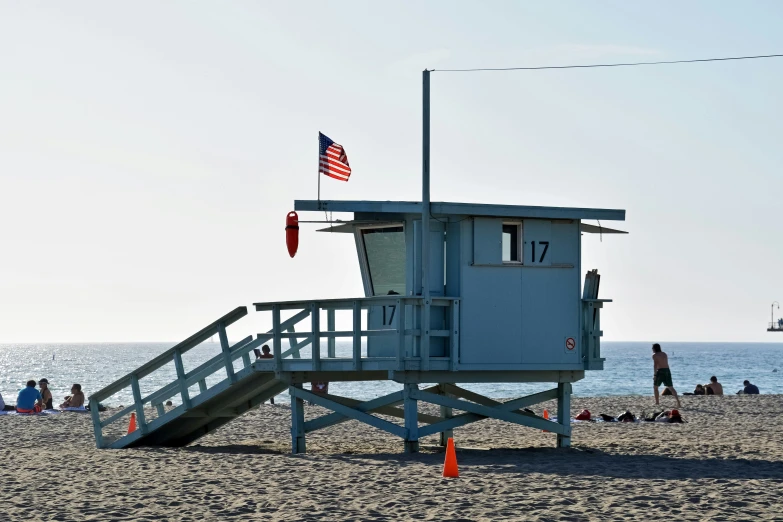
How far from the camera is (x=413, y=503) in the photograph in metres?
12.8

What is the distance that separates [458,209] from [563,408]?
3.82 metres

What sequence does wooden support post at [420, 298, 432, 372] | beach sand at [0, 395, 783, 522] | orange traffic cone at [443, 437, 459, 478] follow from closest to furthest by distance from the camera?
1. beach sand at [0, 395, 783, 522]
2. orange traffic cone at [443, 437, 459, 478]
3. wooden support post at [420, 298, 432, 372]

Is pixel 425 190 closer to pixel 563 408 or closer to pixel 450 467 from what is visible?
pixel 563 408

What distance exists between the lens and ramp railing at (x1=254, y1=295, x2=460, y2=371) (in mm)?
17297

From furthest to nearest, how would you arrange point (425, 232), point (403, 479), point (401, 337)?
point (425, 232)
point (401, 337)
point (403, 479)

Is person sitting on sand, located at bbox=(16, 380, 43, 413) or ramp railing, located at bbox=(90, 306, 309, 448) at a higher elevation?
ramp railing, located at bbox=(90, 306, 309, 448)

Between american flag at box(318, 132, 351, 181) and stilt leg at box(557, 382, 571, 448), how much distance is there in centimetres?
473

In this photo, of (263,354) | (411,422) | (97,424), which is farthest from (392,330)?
(263,354)

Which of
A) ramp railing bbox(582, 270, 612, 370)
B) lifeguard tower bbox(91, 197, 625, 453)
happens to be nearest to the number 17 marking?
lifeguard tower bbox(91, 197, 625, 453)

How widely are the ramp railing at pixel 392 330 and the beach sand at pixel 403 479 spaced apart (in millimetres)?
1414

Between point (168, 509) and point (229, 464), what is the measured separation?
403cm

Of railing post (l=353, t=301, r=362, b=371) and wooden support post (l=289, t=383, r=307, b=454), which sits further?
wooden support post (l=289, t=383, r=307, b=454)

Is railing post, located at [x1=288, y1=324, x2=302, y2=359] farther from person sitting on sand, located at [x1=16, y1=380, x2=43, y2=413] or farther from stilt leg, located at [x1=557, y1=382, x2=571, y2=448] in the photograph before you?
person sitting on sand, located at [x1=16, y1=380, x2=43, y2=413]

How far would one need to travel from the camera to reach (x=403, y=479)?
1471 cm
